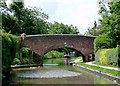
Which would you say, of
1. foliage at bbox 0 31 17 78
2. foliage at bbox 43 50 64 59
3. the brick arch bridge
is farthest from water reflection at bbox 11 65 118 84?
foliage at bbox 43 50 64 59

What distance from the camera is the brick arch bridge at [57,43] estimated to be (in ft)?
81.7

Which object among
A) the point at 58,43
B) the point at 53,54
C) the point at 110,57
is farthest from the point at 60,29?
the point at 110,57

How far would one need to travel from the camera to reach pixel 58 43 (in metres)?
25.5

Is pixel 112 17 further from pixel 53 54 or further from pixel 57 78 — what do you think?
pixel 53 54

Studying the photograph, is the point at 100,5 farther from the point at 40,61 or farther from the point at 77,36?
the point at 40,61

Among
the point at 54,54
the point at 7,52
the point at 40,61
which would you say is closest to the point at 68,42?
the point at 40,61

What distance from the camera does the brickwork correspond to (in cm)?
2489

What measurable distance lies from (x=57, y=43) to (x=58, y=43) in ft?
0.44

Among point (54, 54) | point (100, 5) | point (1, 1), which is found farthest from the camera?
point (54, 54)

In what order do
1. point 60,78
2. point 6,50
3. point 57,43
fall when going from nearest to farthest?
point 6,50
point 60,78
point 57,43

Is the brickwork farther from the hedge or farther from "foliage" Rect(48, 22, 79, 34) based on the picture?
"foliage" Rect(48, 22, 79, 34)

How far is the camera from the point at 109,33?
15.2 m

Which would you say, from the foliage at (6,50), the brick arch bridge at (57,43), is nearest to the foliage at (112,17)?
the foliage at (6,50)

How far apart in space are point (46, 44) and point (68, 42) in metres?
2.98
